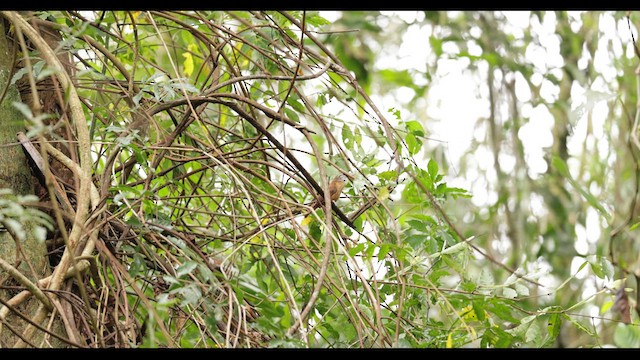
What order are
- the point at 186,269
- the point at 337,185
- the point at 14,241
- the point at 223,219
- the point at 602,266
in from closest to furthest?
the point at 186,269
the point at 14,241
the point at 602,266
the point at 337,185
the point at 223,219

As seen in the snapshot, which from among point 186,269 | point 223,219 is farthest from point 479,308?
point 223,219

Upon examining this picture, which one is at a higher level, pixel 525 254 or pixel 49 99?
pixel 49 99

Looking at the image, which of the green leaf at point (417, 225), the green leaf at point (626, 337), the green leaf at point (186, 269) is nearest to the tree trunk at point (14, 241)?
the green leaf at point (186, 269)

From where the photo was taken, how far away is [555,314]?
1126 mm

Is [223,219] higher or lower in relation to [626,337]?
lower

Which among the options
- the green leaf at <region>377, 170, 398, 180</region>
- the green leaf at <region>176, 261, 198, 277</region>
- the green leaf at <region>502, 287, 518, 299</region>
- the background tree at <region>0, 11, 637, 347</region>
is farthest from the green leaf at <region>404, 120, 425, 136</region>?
the green leaf at <region>176, 261, 198, 277</region>

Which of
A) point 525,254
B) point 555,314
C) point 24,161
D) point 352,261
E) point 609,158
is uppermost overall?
point 24,161


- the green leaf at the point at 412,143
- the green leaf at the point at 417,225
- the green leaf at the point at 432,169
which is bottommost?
the green leaf at the point at 417,225

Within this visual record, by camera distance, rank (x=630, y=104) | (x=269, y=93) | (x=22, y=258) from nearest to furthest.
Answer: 1. (x=22, y=258)
2. (x=269, y=93)
3. (x=630, y=104)

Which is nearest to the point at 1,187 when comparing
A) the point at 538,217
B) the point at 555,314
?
the point at 555,314

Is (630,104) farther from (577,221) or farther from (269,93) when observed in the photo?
(269,93)

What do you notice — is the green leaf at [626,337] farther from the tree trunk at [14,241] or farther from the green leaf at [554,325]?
the tree trunk at [14,241]

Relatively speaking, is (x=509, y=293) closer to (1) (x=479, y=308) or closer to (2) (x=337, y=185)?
(1) (x=479, y=308)

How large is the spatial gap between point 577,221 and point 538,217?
18 cm
